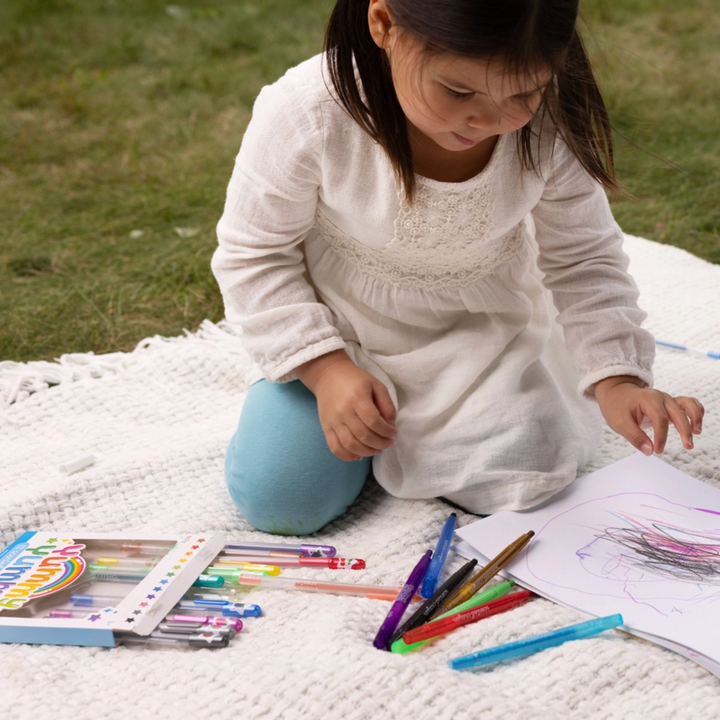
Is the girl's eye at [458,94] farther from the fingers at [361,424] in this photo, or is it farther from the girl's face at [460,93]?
the fingers at [361,424]

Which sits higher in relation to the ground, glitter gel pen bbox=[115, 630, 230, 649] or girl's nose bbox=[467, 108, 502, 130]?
girl's nose bbox=[467, 108, 502, 130]

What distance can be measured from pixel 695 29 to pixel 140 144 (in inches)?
67.2

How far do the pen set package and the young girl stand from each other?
0.12 m

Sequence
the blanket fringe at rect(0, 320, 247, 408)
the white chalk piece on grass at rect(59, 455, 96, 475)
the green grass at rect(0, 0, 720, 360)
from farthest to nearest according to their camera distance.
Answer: the green grass at rect(0, 0, 720, 360) → the blanket fringe at rect(0, 320, 247, 408) → the white chalk piece on grass at rect(59, 455, 96, 475)

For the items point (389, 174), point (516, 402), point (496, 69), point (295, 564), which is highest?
point (496, 69)

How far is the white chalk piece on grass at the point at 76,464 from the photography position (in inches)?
39.4

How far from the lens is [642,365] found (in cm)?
88

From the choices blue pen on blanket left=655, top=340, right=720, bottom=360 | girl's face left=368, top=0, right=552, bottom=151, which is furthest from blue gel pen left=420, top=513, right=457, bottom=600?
blue pen on blanket left=655, top=340, right=720, bottom=360

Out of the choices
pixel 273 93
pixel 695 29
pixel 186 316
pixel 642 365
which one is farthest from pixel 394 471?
pixel 695 29

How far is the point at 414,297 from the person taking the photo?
929 millimetres

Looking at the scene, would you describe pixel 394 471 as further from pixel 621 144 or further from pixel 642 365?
pixel 621 144

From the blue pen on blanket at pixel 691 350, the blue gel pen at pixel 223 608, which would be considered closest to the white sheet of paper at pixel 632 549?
the blue gel pen at pixel 223 608

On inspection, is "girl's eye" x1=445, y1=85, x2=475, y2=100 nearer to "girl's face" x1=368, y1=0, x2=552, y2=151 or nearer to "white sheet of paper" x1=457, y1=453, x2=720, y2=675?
"girl's face" x1=368, y1=0, x2=552, y2=151

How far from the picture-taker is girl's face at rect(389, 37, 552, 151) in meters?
0.68
